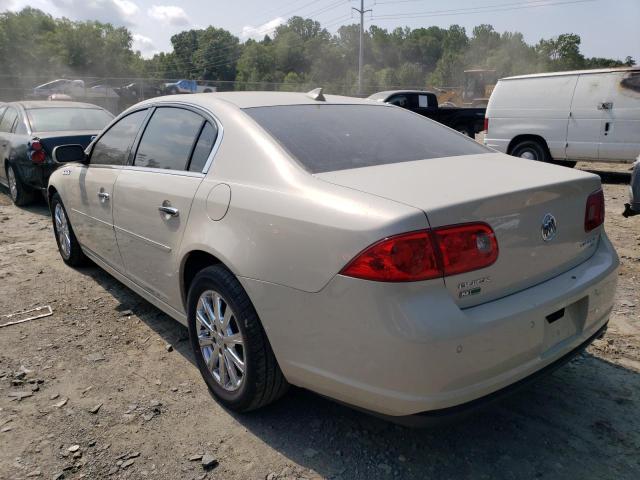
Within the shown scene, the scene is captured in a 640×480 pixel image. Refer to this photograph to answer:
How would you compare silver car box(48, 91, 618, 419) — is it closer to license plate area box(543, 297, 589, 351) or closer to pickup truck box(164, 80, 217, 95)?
license plate area box(543, 297, 589, 351)

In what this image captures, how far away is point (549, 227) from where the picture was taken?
2240mm

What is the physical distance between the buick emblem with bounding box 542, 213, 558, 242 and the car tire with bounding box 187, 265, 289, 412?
1277 millimetres

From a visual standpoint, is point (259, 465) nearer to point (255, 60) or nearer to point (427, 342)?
point (427, 342)

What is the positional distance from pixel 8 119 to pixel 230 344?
25.6 feet

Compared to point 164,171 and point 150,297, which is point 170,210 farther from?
point 150,297

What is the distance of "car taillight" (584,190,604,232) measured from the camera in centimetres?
249

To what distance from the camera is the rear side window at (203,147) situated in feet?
9.32

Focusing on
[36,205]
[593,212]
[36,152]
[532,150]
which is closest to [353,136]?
[593,212]

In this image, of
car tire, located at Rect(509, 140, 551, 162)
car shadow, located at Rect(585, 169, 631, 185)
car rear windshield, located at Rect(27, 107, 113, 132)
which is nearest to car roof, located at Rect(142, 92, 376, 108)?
car rear windshield, located at Rect(27, 107, 113, 132)

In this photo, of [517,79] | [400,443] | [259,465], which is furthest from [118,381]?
[517,79]

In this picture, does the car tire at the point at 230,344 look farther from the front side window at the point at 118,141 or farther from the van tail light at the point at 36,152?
the van tail light at the point at 36,152

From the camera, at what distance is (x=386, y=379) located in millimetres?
1927

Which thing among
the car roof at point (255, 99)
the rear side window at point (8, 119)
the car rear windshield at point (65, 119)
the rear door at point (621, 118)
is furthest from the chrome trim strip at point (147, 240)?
the rear door at point (621, 118)

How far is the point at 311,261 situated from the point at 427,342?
0.54m
